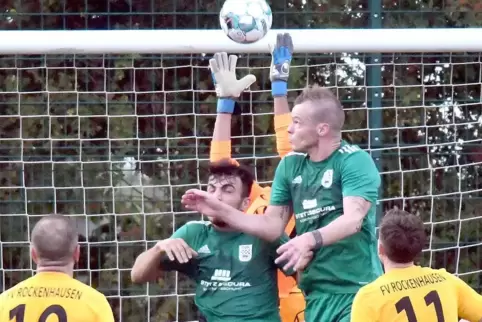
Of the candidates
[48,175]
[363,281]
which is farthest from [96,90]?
[363,281]

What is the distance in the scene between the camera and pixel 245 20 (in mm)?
6348

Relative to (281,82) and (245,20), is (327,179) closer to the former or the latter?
(281,82)

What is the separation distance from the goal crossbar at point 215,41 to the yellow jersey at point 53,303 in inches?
94.0

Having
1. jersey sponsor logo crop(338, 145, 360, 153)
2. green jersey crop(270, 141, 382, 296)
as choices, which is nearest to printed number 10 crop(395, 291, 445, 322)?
green jersey crop(270, 141, 382, 296)

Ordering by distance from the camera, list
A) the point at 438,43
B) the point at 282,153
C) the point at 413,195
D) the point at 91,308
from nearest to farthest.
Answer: the point at 91,308 < the point at 282,153 < the point at 438,43 < the point at 413,195

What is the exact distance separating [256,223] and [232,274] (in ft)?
1.10

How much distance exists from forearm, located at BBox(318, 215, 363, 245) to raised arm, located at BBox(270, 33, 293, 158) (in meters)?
1.09

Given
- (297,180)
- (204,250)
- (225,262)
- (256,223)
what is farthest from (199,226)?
(297,180)

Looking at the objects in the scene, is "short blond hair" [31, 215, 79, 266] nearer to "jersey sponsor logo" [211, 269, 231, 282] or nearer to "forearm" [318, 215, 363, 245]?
"jersey sponsor logo" [211, 269, 231, 282]

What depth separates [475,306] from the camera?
477 cm

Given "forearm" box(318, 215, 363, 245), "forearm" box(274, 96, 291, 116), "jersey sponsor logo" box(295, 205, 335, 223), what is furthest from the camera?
"forearm" box(274, 96, 291, 116)

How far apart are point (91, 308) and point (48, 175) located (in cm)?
358

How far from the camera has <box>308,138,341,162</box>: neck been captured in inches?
214

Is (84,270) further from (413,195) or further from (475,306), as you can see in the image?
(475,306)
